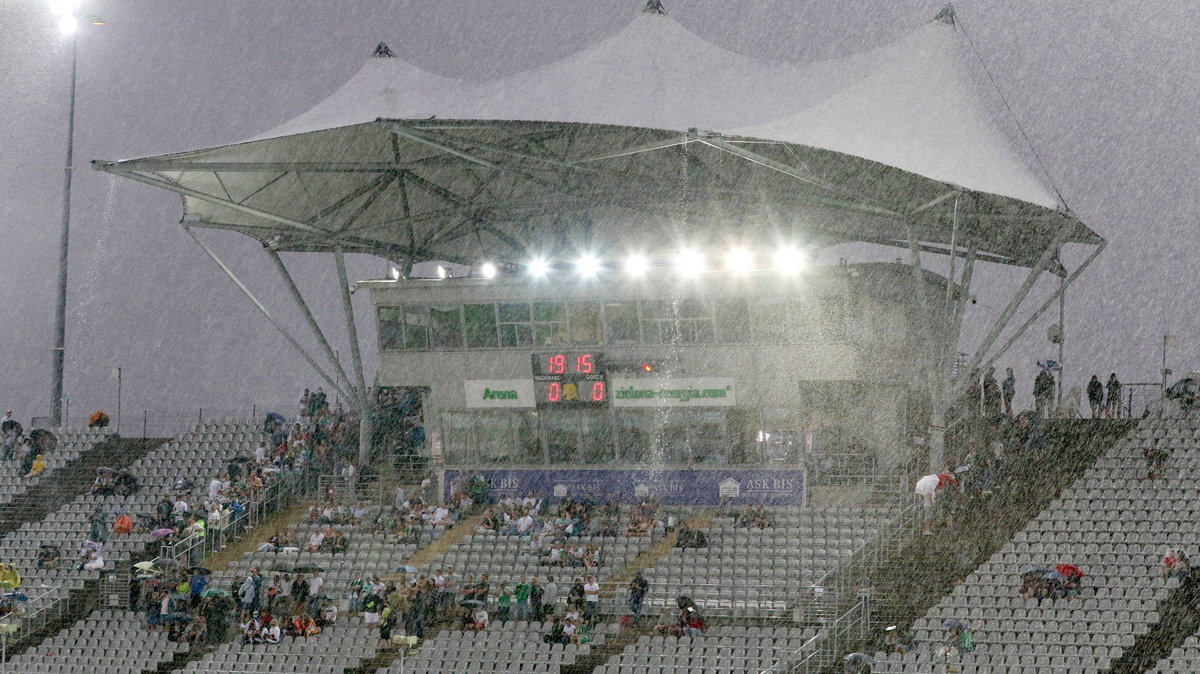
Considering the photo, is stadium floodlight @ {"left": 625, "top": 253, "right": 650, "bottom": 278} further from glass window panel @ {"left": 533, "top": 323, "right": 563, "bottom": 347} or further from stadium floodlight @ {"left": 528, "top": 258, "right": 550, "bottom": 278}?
glass window panel @ {"left": 533, "top": 323, "right": 563, "bottom": 347}

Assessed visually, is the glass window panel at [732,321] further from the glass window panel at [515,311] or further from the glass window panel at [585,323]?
the glass window panel at [515,311]

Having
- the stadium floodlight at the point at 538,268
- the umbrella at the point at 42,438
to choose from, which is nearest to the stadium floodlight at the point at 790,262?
the stadium floodlight at the point at 538,268

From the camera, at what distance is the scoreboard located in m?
40.2

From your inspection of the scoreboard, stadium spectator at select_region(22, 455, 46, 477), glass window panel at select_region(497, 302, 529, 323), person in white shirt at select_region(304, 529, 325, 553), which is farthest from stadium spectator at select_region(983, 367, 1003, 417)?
stadium spectator at select_region(22, 455, 46, 477)

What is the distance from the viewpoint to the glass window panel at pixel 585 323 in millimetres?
40250

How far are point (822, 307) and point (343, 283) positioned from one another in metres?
12.7

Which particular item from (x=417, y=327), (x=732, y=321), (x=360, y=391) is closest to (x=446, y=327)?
(x=417, y=327)

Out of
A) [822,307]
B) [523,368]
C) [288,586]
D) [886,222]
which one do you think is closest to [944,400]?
[822,307]

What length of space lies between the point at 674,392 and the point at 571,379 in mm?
2528

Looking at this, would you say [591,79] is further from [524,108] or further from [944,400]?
[944,400]

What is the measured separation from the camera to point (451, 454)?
41.9 metres

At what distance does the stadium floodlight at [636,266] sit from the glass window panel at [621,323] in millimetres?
749

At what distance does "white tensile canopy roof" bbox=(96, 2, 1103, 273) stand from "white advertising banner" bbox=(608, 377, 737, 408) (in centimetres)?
445

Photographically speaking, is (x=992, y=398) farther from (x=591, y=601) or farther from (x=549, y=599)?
(x=549, y=599)
